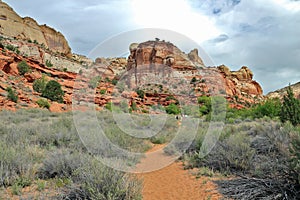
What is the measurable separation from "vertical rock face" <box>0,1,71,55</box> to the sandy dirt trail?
74173 mm

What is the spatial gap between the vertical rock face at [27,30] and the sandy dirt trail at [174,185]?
243 ft

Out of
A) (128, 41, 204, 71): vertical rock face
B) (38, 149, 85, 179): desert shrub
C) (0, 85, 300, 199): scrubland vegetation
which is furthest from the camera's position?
(128, 41, 204, 71): vertical rock face

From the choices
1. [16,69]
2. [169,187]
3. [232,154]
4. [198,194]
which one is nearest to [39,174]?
[169,187]

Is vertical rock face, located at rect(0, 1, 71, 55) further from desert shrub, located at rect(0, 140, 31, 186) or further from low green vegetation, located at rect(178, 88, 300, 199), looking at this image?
low green vegetation, located at rect(178, 88, 300, 199)

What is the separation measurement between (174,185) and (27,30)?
A: 323ft

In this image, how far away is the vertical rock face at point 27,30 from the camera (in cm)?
7750

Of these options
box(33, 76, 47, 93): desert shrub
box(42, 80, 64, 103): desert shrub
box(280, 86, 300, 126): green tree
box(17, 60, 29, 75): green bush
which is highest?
box(17, 60, 29, 75): green bush

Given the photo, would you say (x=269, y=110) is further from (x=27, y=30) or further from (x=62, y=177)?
→ (x=27, y=30)

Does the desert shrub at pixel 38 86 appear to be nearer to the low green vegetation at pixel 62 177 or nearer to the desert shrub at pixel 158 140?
the desert shrub at pixel 158 140

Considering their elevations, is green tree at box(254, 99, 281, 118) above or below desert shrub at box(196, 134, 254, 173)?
above

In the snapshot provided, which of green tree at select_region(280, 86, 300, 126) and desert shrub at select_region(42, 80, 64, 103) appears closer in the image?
green tree at select_region(280, 86, 300, 126)

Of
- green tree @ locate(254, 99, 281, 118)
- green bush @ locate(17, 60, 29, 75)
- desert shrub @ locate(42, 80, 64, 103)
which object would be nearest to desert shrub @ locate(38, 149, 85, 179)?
green tree @ locate(254, 99, 281, 118)

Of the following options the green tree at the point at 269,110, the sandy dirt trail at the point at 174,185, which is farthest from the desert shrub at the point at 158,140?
the green tree at the point at 269,110

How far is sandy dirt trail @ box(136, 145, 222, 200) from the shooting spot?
4.21 m
